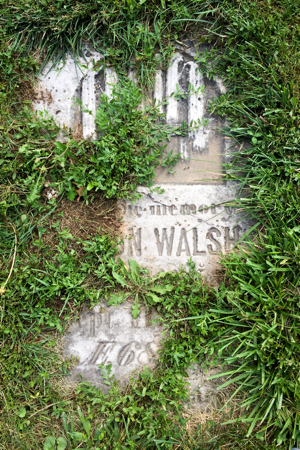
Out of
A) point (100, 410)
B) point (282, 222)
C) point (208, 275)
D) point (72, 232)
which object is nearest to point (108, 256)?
point (72, 232)

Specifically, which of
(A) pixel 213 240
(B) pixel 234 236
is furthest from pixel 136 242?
(B) pixel 234 236

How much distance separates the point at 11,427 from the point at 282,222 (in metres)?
2.46

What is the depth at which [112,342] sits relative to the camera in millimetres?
2467

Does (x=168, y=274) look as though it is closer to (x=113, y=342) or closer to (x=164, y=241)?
(x=164, y=241)

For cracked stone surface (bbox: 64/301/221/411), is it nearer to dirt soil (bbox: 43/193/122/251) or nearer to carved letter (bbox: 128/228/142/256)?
carved letter (bbox: 128/228/142/256)

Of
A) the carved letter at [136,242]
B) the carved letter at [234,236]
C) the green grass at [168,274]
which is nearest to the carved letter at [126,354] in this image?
the green grass at [168,274]

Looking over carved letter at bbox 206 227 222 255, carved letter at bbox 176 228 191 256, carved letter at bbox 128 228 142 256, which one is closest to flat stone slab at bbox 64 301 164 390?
carved letter at bbox 128 228 142 256

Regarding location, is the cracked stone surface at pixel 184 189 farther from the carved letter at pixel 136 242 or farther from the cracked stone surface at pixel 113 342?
the cracked stone surface at pixel 113 342

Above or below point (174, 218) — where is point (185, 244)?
below

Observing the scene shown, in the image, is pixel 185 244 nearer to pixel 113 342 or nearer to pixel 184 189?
pixel 184 189

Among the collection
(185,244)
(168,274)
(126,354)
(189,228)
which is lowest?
(126,354)

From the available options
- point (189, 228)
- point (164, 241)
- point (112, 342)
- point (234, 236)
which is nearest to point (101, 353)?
point (112, 342)

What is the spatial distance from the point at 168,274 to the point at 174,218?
425 mm

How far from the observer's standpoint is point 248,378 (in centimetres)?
229
